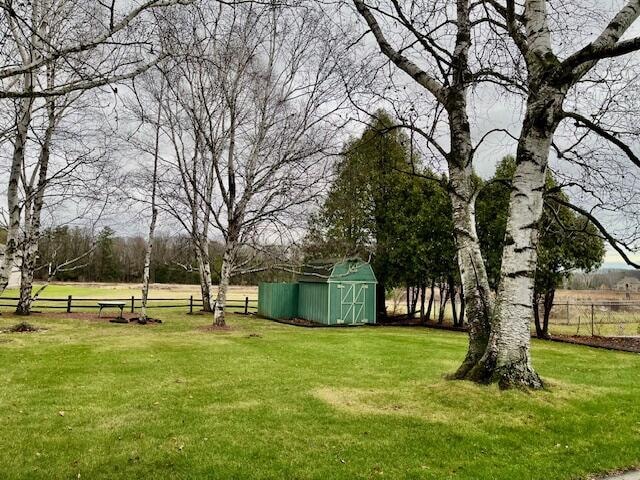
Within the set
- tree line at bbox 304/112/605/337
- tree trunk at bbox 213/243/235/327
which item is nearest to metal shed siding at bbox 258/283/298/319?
tree line at bbox 304/112/605/337

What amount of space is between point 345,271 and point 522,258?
614 inches

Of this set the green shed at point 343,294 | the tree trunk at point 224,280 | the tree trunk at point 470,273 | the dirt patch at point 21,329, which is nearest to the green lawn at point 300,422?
the tree trunk at point 470,273

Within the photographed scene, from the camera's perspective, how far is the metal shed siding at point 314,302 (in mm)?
20620

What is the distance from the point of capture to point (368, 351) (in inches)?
452

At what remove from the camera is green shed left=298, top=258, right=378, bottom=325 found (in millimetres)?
20562

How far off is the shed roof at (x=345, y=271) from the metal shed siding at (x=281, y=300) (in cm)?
183

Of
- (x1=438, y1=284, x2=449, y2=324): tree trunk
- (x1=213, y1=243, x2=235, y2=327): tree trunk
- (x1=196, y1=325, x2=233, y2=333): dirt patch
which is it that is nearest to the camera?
(x1=196, y1=325, x2=233, y2=333): dirt patch

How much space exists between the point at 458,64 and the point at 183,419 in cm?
572

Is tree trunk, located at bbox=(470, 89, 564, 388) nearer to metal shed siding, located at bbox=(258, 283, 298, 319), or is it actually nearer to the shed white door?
the shed white door

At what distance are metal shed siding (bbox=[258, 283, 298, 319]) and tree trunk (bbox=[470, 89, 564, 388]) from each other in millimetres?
17987

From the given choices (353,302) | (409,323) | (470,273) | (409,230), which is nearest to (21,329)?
(353,302)

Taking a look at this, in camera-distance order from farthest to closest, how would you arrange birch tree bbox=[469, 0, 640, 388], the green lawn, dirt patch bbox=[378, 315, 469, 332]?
dirt patch bbox=[378, 315, 469, 332], birch tree bbox=[469, 0, 640, 388], the green lawn

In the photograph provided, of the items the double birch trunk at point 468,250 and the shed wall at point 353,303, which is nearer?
the double birch trunk at point 468,250

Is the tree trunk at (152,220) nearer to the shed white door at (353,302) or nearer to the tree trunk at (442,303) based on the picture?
the shed white door at (353,302)
